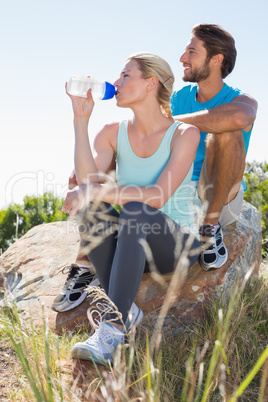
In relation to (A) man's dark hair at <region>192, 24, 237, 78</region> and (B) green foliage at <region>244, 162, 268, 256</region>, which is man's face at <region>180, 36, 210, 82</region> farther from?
(B) green foliage at <region>244, 162, 268, 256</region>

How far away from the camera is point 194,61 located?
3982mm

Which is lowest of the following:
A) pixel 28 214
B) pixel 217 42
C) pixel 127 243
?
pixel 28 214

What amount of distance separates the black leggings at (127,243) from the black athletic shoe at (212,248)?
276mm

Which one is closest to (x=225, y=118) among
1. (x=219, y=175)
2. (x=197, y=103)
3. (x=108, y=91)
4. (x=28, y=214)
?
(x=219, y=175)

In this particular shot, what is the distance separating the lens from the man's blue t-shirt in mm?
3676

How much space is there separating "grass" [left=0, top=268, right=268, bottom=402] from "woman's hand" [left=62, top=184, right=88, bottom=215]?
692 millimetres

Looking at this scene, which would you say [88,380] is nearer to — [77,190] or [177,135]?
[77,190]

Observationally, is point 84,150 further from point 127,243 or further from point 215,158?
point 215,158

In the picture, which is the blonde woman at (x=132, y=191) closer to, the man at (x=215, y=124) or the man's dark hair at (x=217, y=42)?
the man at (x=215, y=124)

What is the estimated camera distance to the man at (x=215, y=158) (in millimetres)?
3293

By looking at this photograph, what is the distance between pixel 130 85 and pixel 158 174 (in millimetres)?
628

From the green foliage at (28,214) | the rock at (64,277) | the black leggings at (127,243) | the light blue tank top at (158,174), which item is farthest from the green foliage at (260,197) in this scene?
the black leggings at (127,243)

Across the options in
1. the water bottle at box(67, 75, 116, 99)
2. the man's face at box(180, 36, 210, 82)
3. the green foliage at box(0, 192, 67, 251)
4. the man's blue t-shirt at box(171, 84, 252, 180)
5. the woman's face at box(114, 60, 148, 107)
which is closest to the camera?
the woman's face at box(114, 60, 148, 107)

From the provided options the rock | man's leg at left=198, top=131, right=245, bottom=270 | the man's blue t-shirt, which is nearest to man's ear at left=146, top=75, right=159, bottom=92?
man's leg at left=198, top=131, right=245, bottom=270
